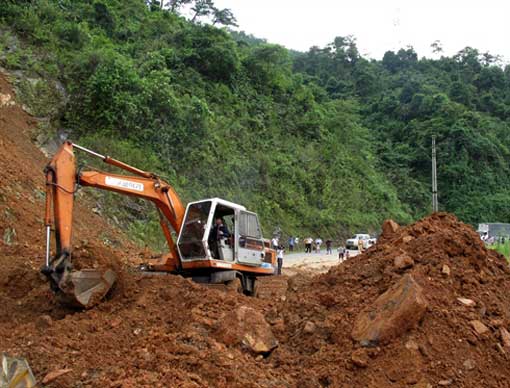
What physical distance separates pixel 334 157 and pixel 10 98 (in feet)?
82.1

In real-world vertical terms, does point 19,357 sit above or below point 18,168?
below

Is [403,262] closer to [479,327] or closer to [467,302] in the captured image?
[467,302]

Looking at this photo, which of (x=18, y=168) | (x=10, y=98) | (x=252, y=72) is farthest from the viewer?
(x=252, y=72)

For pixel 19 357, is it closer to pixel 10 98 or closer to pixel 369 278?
pixel 369 278

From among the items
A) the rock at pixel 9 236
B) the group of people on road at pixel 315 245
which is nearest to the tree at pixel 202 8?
the group of people on road at pixel 315 245

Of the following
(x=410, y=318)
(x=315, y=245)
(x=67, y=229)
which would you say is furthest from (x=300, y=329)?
(x=315, y=245)

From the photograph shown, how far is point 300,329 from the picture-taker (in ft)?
19.0

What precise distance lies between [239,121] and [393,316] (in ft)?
84.4

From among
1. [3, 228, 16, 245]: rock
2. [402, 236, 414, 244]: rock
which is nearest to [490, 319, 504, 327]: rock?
[402, 236, 414, 244]: rock

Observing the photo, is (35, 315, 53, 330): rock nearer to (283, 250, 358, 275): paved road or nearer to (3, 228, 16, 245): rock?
(3, 228, 16, 245): rock

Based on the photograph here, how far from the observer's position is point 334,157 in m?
37.9

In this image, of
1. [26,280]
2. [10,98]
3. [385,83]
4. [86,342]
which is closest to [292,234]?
[10,98]

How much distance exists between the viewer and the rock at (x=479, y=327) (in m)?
5.14

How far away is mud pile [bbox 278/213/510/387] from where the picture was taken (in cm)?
485
